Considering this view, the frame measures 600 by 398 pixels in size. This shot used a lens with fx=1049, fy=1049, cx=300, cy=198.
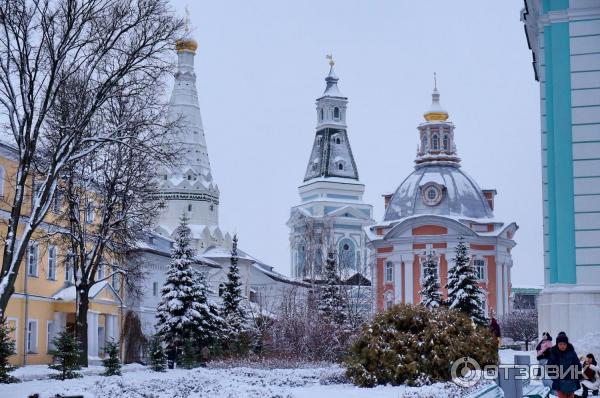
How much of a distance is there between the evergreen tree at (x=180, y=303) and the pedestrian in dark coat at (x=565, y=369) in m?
31.5

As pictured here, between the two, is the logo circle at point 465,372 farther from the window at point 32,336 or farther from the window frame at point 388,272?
the window frame at point 388,272

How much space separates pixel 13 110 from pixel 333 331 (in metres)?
20.4

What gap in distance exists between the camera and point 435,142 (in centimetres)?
9106

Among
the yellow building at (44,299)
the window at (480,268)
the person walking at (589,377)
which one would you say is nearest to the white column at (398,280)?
the window at (480,268)

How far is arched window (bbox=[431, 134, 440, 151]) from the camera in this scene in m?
90.4

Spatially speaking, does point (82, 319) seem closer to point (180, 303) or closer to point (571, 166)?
point (180, 303)

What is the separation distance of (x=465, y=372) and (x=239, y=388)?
4.45 metres

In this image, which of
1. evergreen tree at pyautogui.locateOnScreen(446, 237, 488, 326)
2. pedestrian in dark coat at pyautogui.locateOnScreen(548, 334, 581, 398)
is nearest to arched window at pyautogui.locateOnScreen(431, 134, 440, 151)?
evergreen tree at pyautogui.locateOnScreen(446, 237, 488, 326)

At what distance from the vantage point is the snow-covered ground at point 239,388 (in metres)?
18.8

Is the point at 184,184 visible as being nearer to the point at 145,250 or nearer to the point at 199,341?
the point at 145,250

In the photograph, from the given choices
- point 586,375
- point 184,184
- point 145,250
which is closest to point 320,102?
point 184,184

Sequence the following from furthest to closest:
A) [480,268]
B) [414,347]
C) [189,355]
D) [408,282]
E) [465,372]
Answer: [408,282], [480,268], [189,355], [414,347], [465,372]

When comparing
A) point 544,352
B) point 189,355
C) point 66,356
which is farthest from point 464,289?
point 544,352

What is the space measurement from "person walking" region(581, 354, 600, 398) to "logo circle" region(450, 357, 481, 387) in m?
2.65
